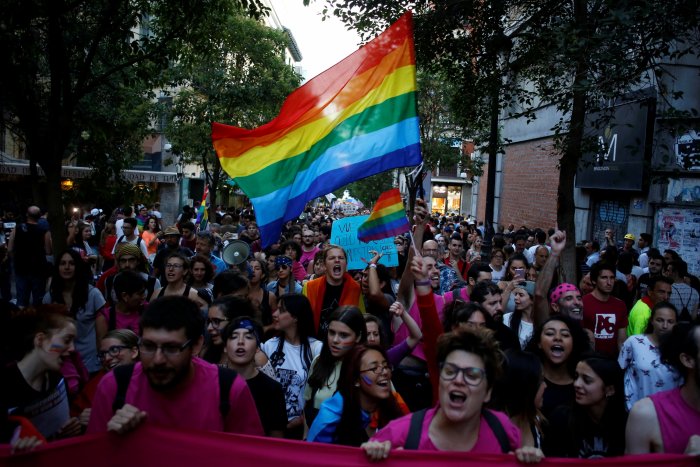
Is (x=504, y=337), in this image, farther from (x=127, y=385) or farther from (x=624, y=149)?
(x=624, y=149)

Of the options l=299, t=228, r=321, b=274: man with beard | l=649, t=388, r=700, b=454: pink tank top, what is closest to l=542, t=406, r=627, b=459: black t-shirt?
l=649, t=388, r=700, b=454: pink tank top

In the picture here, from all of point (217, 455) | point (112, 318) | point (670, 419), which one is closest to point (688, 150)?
point (670, 419)

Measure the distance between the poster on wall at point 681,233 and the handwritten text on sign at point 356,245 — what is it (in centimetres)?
808

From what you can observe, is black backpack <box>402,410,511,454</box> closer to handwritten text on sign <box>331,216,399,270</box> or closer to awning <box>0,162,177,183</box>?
handwritten text on sign <box>331,216,399,270</box>

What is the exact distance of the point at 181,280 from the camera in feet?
20.8

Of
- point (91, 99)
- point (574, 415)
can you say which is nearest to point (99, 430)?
point (574, 415)

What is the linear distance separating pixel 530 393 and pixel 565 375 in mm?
805

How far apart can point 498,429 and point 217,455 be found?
123 centimetres

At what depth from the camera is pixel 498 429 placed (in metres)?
2.88

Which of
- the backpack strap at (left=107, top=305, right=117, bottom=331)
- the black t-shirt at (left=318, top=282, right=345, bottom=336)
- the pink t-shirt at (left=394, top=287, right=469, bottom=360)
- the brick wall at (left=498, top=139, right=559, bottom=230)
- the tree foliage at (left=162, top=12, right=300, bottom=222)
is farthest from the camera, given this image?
the tree foliage at (left=162, top=12, right=300, bottom=222)

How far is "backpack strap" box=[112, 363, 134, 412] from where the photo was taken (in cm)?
286

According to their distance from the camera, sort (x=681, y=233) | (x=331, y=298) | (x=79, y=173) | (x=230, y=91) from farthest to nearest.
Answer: (x=79, y=173) < (x=230, y=91) < (x=681, y=233) < (x=331, y=298)

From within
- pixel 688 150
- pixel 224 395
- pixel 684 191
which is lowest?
pixel 224 395

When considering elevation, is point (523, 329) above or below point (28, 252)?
below
